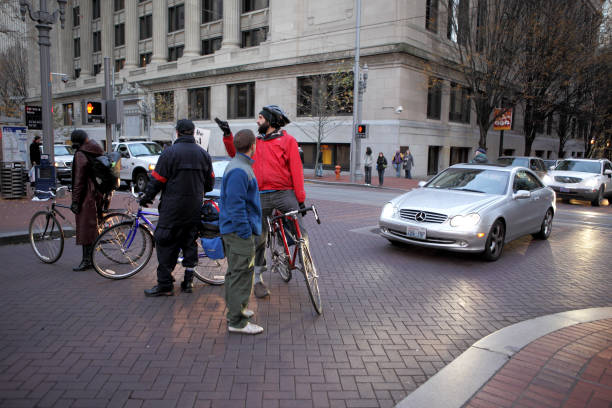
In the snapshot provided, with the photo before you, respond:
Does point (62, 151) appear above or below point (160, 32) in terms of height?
below

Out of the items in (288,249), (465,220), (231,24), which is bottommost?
(288,249)

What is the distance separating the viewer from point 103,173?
6020 mm

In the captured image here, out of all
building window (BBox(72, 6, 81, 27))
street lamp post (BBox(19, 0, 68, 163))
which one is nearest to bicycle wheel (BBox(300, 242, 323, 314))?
street lamp post (BBox(19, 0, 68, 163))

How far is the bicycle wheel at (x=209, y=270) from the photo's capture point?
18.3ft

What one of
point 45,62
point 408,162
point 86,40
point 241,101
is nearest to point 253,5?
point 241,101

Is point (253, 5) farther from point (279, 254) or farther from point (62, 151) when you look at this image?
point (279, 254)

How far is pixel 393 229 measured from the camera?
7375mm

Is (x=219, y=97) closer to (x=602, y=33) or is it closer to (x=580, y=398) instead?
(x=602, y=33)

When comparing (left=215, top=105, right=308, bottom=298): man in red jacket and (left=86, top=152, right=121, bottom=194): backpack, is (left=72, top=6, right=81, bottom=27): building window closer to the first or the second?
(left=86, top=152, right=121, bottom=194): backpack

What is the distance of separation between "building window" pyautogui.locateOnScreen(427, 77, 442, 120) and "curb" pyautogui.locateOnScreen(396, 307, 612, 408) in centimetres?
2626

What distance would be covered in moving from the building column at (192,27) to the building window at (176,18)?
2448 mm

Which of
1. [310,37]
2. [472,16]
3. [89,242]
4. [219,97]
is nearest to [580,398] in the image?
[89,242]

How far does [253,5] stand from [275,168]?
1403 inches

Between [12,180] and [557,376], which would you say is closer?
[557,376]
